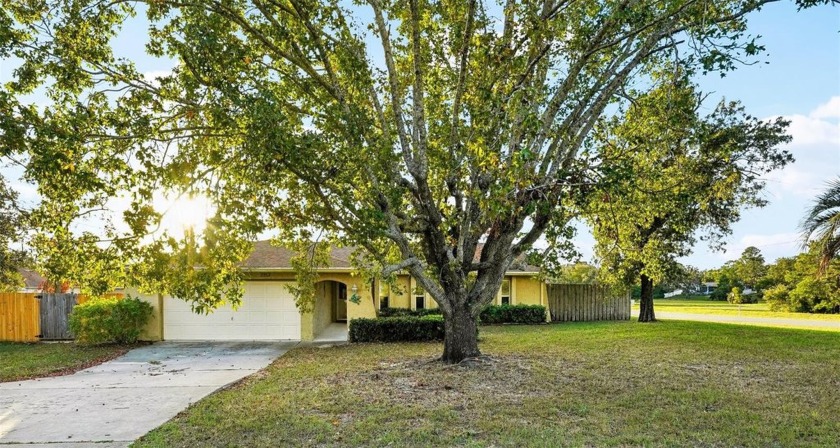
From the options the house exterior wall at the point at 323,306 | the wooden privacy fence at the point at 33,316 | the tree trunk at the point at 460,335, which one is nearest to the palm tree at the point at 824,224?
the tree trunk at the point at 460,335

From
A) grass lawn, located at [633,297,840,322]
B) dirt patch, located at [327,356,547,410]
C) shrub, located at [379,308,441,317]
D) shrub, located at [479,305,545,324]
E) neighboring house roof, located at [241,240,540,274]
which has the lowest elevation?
grass lawn, located at [633,297,840,322]

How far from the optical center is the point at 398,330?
619 inches

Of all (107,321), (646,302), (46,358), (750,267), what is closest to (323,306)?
(107,321)

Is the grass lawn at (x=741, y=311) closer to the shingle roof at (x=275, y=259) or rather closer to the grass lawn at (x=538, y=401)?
the grass lawn at (x=538, y=401)

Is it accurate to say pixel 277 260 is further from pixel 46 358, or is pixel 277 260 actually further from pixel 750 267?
pixel 750 267

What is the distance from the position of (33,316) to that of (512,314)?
16.6 m

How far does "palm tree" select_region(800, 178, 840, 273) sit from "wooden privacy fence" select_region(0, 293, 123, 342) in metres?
21.3

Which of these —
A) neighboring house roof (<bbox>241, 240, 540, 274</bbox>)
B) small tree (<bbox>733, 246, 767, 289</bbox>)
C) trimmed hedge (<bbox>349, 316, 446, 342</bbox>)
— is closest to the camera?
trimmed hedge (<bbox>349, 316, 446, 342</bbox>)

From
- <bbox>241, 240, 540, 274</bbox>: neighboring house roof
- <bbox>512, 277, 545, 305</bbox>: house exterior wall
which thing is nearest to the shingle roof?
<bbox>241, 240, 540, 274</bbox>: neighboring house roof

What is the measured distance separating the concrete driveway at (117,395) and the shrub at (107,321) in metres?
1.76

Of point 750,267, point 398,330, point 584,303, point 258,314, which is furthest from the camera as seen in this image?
point 750,267

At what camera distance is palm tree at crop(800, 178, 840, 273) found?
1262 centimetres

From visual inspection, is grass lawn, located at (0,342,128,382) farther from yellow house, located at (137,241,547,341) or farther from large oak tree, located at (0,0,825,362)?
large oak tree, located at (0,0,825,362)

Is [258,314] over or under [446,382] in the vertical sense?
over
